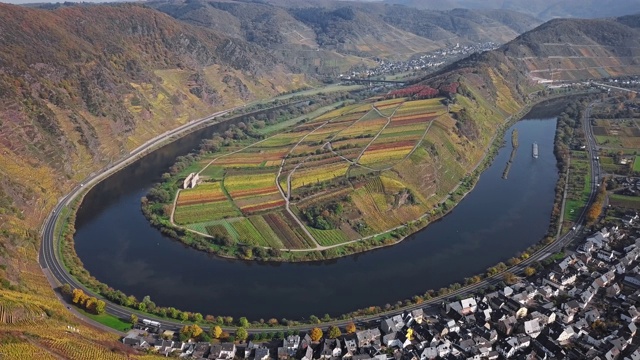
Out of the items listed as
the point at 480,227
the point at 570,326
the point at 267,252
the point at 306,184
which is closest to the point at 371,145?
the point at 306,184

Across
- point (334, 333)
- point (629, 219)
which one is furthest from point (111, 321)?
point (629, 219)

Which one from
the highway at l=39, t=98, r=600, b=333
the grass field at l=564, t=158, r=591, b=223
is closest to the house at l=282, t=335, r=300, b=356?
the highway at l=39, t=98, r=600, b=333

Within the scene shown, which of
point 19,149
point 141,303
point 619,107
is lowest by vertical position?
point 619,107

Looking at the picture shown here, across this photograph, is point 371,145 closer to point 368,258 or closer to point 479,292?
point 368,258

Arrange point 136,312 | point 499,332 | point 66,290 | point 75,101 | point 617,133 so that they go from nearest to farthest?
point 499,332 < point 136,312 < point 66,290 < point 75,101 < point 617,133

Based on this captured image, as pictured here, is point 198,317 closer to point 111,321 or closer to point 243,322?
point 243,322

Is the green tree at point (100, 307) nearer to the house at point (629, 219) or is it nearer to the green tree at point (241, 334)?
the green tree at point (241, 334)

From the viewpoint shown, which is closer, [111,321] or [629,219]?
[111,321]
